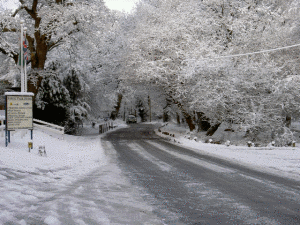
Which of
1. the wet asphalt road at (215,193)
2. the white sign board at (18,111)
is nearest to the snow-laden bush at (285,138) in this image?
the wet asphalt road at (215,193)

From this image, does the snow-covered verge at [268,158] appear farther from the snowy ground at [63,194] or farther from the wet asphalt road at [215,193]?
the snowy ground at [63,194]

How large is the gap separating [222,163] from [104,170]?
191 inches

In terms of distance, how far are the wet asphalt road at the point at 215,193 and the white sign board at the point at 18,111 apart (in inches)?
191

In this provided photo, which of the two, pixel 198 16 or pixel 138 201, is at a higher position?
pixel 198 16

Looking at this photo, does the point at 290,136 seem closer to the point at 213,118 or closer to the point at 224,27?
the point at 213,118

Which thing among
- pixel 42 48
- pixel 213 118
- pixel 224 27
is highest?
pixel 224 27

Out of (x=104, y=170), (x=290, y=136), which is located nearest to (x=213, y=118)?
(x=290, y=136)

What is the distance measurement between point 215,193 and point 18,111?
9.26 metres

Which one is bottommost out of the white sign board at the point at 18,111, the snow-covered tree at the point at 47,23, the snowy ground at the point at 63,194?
the snowy ground at the point at 63,194

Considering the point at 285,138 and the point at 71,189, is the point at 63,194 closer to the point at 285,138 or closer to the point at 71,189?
the point at 71,189

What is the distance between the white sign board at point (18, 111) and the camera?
12.0 m

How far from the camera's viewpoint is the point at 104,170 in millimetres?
9992

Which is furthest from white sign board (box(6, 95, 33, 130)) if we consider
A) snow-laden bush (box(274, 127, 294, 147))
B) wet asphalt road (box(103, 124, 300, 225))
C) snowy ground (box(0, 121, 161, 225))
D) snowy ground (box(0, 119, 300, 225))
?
snow-laden bush (box(274, 127, 294, 147))

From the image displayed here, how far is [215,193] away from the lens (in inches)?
271
